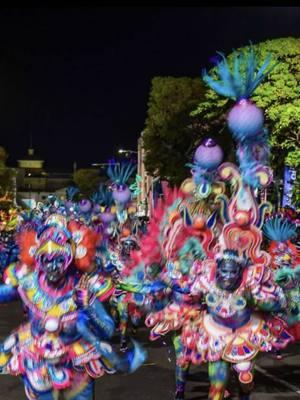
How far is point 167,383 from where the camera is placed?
7.72 meters

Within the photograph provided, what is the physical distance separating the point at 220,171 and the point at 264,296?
1.47 m

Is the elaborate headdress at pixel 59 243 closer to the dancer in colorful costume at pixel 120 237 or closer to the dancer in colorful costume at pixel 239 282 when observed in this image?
the dancer in colorful costume at pixel 239 282

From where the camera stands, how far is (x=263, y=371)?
8.38 metres

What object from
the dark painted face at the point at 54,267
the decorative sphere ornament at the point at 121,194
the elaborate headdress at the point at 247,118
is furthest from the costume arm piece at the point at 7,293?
the decorative sphere ornament at the point at 121,194

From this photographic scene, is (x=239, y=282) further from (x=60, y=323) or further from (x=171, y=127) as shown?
(x=171, y=127)

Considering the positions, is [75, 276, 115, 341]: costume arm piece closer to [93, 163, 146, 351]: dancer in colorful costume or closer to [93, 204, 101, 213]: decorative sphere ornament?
[93, 163, 146, 351]: dancer in colorful costume

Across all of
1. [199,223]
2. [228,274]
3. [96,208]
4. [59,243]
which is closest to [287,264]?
[199,223]

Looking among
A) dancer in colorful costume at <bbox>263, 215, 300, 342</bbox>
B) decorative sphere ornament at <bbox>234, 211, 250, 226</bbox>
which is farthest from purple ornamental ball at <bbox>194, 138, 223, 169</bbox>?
decorative sphere ornament at <bbox>234, 211, 250, 226</bbox>

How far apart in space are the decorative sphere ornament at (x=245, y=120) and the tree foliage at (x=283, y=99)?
43.9 ft

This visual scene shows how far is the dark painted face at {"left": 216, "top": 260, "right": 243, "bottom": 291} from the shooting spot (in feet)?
18.2

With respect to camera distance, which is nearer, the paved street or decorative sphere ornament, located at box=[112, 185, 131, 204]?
the paved street

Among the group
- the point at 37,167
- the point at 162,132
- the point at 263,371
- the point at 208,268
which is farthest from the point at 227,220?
the point at 37,167

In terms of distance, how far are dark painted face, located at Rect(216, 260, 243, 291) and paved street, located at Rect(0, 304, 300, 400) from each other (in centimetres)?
196

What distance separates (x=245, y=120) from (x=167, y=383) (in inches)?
125
